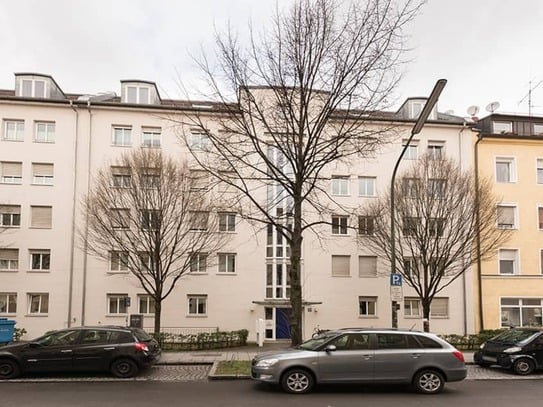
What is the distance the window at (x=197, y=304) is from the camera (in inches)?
1168

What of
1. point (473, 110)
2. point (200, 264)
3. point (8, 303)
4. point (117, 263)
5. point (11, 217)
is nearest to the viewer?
point (8, 303)

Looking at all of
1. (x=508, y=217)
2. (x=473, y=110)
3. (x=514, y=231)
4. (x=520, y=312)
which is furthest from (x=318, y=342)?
(x=473, y=110)

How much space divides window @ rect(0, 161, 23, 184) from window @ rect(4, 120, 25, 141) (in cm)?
141

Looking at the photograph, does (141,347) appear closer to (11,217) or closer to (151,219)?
(151,219)

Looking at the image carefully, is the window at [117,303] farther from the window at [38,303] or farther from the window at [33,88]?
the window at [33,88]

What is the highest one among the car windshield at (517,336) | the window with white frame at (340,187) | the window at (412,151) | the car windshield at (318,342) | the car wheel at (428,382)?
the window at (412,151)

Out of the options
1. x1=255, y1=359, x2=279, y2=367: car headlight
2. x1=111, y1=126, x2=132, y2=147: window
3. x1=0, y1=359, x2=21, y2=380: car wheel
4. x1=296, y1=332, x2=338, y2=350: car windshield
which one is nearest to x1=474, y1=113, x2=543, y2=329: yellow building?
x1=111, y1=126, x2=132, y2=147: window

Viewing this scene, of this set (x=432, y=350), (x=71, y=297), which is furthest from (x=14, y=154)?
(x=432, y=350)

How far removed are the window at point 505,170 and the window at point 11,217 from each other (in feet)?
89.1

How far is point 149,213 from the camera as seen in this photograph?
24.5 m

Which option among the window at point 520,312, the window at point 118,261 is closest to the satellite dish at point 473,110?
the window at point 520,312

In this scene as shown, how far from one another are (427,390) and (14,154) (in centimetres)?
2530

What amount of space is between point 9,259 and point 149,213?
9.64m

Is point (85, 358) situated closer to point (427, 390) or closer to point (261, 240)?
point (427, 390)
